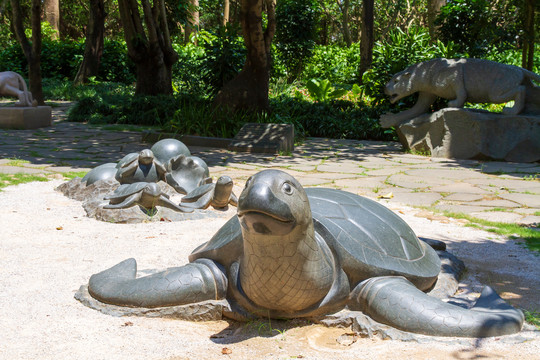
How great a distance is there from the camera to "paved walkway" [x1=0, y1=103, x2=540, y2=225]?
6223mm

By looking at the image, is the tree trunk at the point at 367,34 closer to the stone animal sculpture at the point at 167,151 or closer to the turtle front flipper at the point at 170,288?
the stone animal sculpture at the point at 167,151

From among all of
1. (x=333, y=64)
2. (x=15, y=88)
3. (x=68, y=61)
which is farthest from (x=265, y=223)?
(x=68, y=61)

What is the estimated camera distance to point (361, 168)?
8344 millimetres

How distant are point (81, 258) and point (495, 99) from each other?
25.5 feet

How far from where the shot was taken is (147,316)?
2.99 m

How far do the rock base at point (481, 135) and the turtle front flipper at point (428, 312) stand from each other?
6887 millimetres

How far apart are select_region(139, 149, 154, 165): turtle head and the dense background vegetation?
5000 millimetres

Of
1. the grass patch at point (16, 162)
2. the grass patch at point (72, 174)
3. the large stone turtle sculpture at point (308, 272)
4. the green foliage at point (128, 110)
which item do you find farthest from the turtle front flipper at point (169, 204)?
the green foliage at point (128, 110)

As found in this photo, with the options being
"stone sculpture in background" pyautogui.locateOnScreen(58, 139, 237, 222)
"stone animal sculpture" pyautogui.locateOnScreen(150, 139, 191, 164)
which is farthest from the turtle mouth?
"stone animal sculpture" pyautogui.locateOnScreen(150, 139, 191, 164)

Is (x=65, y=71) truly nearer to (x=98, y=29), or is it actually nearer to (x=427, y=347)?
(x=98, y=29)

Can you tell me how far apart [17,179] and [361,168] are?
462cm

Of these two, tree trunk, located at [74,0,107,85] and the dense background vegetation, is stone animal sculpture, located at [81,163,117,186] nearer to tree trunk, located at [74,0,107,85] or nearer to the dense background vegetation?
the dense background vegetation

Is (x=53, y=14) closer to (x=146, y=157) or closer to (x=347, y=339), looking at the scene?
(x=146, y=157)

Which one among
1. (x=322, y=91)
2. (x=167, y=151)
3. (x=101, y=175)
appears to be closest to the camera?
(x=101, y=175)
